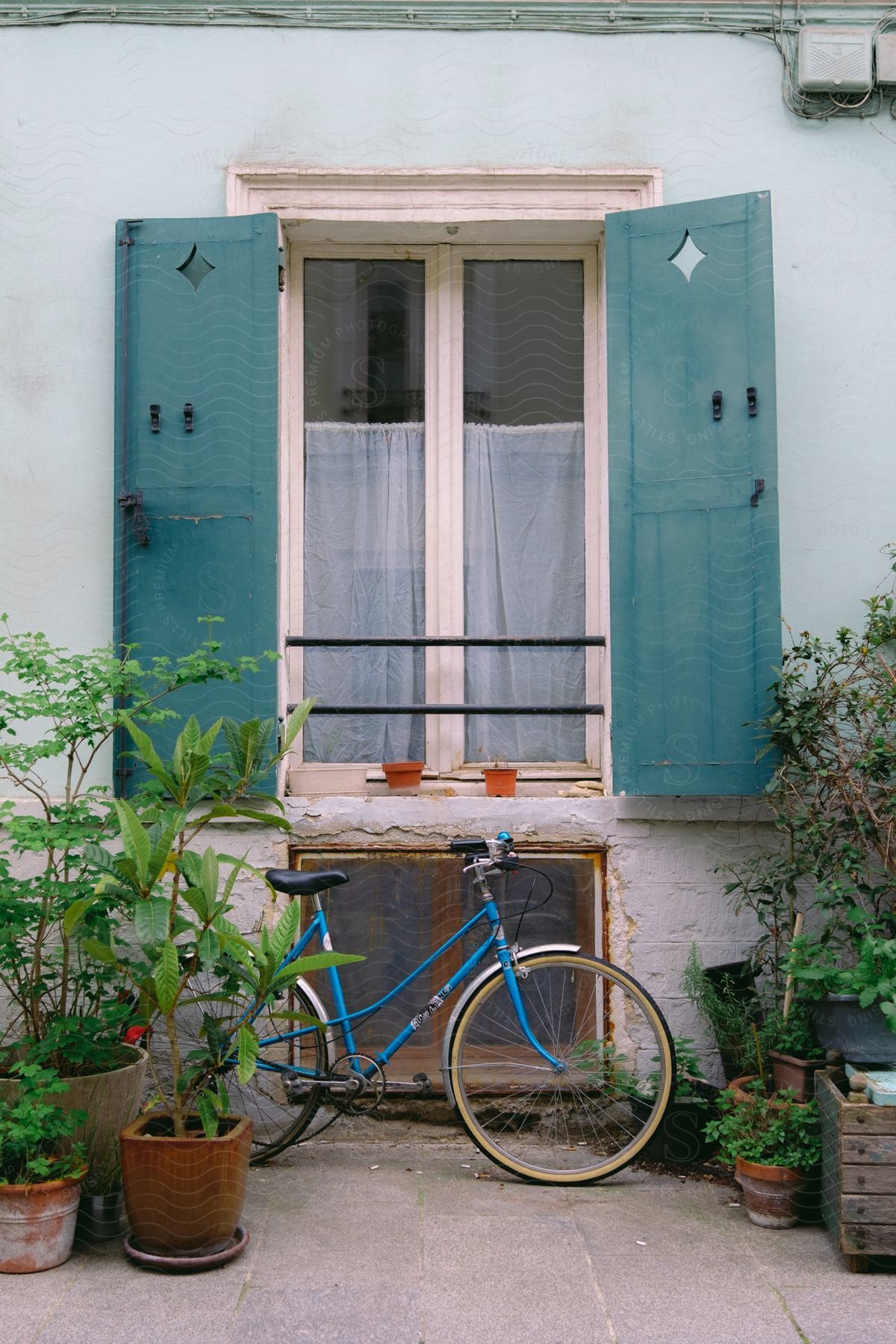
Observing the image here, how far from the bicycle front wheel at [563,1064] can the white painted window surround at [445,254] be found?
858mm

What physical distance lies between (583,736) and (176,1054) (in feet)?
6.94

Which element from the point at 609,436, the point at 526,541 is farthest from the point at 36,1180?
the point at 609,436

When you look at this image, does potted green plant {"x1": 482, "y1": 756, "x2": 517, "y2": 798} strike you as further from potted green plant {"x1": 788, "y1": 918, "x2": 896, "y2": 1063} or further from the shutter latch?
the shutter latch

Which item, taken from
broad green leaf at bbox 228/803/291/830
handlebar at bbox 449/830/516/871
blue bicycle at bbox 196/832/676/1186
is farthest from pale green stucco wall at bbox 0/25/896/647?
blue bicycle at bbox 196/832/676/1186

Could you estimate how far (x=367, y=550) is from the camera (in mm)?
5023

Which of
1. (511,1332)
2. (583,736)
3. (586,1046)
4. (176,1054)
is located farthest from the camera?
(583,736)

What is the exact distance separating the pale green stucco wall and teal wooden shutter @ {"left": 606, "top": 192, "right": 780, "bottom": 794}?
25cm

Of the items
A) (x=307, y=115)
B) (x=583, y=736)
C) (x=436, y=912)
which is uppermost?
(x=307, y=115)

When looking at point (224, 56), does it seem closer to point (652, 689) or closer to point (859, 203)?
point (859, 203)

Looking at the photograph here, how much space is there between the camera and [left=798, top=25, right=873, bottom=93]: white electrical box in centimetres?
471

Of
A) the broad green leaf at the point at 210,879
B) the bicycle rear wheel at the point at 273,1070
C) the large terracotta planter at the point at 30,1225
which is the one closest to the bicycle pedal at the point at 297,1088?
the bicycle rear wheel at the point at 273,1070

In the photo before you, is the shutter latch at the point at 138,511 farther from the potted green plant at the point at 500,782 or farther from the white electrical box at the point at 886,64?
the white electrical box at the point at 886,64

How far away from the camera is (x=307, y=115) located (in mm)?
4746

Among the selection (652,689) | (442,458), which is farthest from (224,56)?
(652,689)
